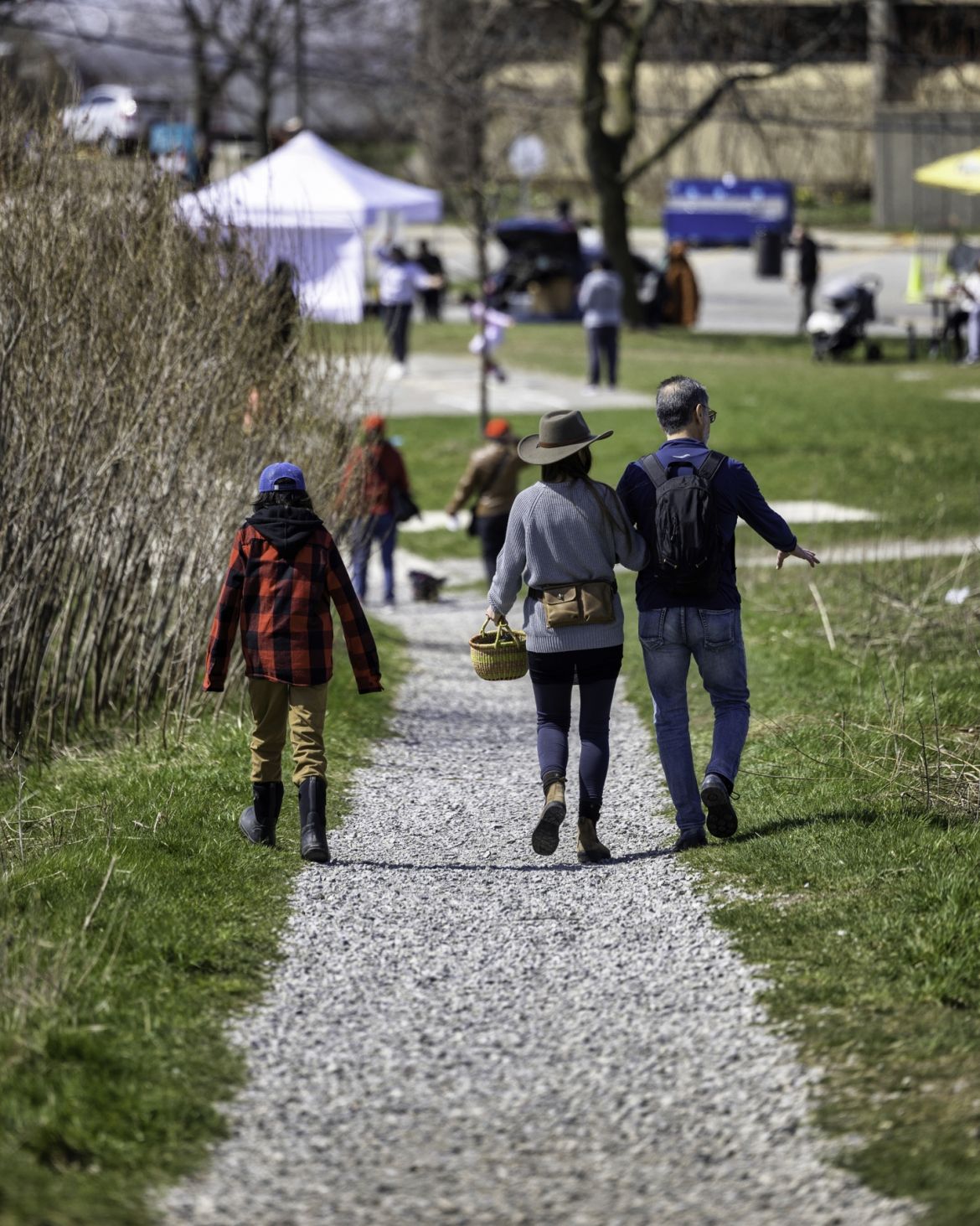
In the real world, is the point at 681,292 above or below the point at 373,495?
above

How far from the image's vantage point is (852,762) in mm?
7852

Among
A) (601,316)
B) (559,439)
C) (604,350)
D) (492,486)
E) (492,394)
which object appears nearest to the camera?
(559,439)

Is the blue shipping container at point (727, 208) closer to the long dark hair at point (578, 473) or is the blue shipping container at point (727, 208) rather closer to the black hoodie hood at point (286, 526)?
the long dark hair at point (578, 473)

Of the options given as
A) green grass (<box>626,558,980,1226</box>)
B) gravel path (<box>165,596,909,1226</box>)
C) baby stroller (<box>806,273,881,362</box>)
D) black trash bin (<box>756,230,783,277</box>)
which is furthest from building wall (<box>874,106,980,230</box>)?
gravel path (<box>165,596,909,1226</box>)

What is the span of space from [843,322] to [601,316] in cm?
487

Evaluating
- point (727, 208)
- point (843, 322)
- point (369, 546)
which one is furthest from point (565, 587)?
point (727, 208)

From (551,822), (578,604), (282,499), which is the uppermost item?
(282,499)

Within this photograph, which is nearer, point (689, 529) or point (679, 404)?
point (689, 529)

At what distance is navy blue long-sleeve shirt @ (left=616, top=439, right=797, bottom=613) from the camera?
6.43 meters

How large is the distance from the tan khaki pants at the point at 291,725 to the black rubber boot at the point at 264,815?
0.24ft

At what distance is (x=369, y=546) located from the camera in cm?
1274

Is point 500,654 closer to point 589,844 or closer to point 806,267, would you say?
point 589,844

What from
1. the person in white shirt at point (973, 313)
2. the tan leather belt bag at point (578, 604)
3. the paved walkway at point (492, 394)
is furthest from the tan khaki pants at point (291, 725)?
the person in white shirt at point (973, 313)

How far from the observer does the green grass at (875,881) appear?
14.8ft
